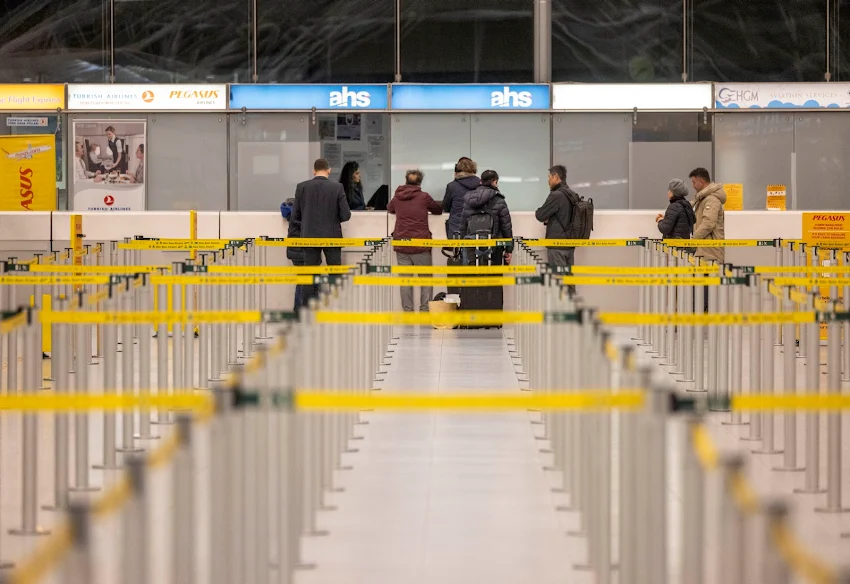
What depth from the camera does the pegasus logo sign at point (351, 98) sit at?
2094 cm

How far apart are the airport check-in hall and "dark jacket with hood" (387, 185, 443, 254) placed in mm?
34

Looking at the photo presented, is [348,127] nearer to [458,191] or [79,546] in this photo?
[458,191]

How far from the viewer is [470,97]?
20906 mm

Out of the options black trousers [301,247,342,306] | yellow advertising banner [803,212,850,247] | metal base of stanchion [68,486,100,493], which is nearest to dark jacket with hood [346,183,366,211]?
black trousers [301,247,342,306]

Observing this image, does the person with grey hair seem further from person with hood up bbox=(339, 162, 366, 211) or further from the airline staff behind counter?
the airline staff behind counter

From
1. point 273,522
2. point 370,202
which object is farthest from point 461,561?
point 370,202

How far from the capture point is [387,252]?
15.1 meters

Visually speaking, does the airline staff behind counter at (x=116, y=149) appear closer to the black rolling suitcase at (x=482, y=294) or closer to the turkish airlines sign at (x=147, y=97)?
the turkish airlines sign at (x=147, y=97)

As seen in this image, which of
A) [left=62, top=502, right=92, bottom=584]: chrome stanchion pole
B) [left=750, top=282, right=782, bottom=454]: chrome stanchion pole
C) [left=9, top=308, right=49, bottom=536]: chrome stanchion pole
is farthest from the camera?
[left=750, top=282, right=782, bottom=454]: chrome stanchion pole

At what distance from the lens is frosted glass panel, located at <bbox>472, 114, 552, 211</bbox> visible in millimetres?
21250

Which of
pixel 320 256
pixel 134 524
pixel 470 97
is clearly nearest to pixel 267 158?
pixel 470 97

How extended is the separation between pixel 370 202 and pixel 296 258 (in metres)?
5.77

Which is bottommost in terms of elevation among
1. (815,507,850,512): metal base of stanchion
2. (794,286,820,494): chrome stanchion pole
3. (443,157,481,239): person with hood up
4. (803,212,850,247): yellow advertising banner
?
(815,507,850,512): metal base of stanchion

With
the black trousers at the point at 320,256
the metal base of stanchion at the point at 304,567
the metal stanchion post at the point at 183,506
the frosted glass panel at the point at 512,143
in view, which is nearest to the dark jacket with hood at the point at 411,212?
the black trousers at the point at 320,256
